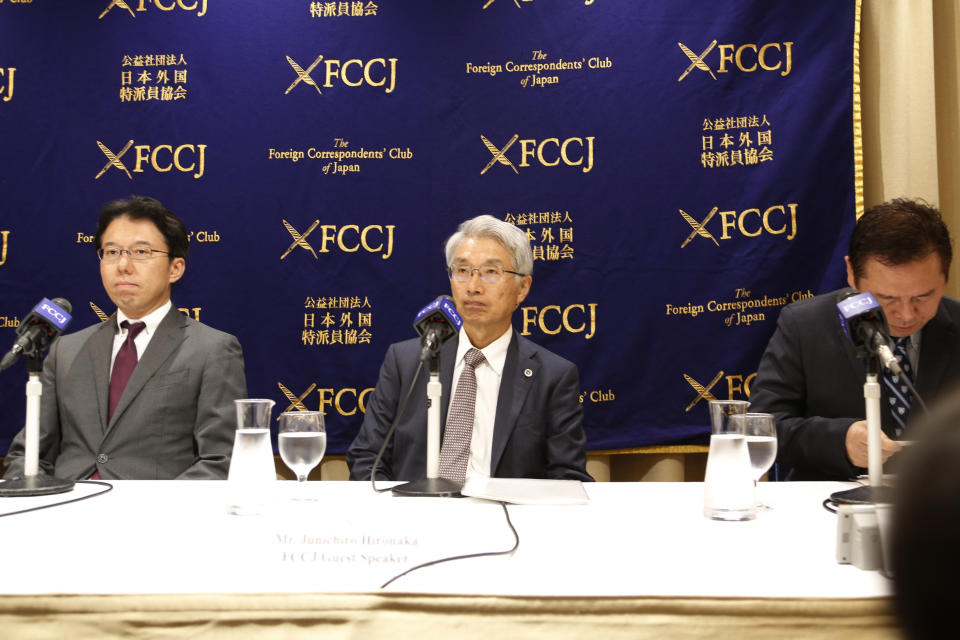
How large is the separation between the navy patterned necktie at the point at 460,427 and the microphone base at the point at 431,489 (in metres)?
0.60

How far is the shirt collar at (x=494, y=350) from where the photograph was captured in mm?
2420

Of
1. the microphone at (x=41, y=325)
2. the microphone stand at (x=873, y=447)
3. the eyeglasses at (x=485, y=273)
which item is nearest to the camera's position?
the microphone stand at (x=873, y=447)

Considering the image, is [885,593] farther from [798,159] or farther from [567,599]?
[798,159]

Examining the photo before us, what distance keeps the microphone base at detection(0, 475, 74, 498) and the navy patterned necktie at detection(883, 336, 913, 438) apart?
2012 mm

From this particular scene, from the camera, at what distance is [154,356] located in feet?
7.47

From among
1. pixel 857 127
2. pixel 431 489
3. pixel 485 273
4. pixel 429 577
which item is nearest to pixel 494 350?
pixel 485 273

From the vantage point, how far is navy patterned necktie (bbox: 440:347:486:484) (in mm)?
2256

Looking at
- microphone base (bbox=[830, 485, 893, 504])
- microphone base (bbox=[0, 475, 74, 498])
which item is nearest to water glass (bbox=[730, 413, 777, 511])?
microphone base (bbox=[830, 485, 893, 504])

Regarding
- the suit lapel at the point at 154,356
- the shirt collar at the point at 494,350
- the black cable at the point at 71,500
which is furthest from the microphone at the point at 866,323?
the suit lapel at the point at 154,356

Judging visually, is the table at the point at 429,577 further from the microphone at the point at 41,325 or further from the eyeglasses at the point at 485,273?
the eyeglasses at the point at 485,273

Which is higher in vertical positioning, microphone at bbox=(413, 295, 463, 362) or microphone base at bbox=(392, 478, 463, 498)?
microphone at bbox=(413, 295, 463, 362)

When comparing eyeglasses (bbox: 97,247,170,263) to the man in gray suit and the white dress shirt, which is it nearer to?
the man in gray suit

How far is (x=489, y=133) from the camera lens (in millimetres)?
2994

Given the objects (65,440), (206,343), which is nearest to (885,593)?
(206,343)
